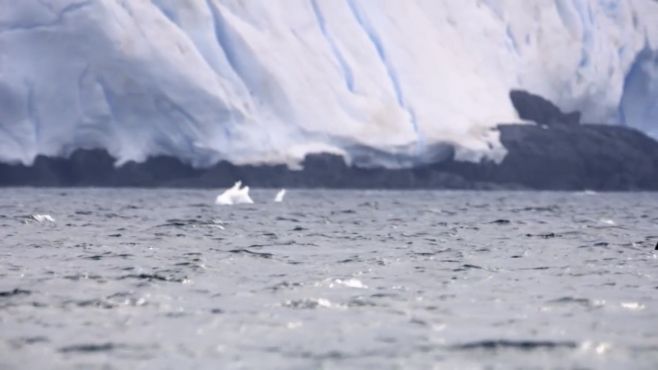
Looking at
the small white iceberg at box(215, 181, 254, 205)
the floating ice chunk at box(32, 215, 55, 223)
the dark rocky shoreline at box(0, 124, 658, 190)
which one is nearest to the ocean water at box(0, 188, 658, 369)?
the floating ice chunk at box(32, 215, 55, 223)

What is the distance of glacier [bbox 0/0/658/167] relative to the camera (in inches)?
1485

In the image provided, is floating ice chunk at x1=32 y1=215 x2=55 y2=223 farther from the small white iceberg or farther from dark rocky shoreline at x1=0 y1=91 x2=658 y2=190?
dark rocky shoreline at x1=0 y1=91 x2=658 y2=190

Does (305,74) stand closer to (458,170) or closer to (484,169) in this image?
(458,170)

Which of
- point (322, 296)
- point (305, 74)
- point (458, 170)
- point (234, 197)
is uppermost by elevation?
point (305, 74)

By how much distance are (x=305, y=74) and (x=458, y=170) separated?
7.10 metres

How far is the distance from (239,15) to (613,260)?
27.2 meters

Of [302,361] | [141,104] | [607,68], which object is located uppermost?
[607,68]

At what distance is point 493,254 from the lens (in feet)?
52.4

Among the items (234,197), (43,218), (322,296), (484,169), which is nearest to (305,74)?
(484,169)

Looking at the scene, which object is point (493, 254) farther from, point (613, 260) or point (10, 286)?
point (10, 286)

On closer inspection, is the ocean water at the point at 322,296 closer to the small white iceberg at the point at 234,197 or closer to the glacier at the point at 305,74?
the small white iceberg at the point at 234,197

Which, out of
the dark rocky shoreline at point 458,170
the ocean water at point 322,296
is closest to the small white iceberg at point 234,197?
the dark rocky shoreline at point 458,170

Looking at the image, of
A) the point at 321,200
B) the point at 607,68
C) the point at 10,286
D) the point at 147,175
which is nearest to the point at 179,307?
the point at 10,286

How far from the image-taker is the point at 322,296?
36.2 feet
